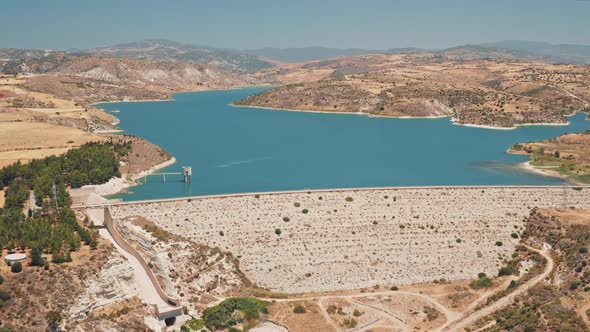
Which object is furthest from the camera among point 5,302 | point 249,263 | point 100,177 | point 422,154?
point 422,154

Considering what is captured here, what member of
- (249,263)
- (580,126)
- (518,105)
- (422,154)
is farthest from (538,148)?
(249,263)

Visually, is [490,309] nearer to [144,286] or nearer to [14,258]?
[144,286]

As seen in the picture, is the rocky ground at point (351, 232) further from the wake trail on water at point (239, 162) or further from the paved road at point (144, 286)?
the wake trail on water at point (239, 162)

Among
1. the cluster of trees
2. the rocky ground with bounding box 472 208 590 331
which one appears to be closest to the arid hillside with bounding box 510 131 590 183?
the rocky ground with bounding box 472 208 590 331

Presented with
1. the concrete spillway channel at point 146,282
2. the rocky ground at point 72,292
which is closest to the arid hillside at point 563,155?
the concrete spillway channel at point 146,282

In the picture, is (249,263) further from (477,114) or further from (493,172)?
(477,114)

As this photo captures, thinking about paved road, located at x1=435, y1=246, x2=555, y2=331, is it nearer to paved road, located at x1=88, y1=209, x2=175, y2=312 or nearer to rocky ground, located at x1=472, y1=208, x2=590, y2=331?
rocky ground, located at x1=472, y1=208, x2=590, y2=331
